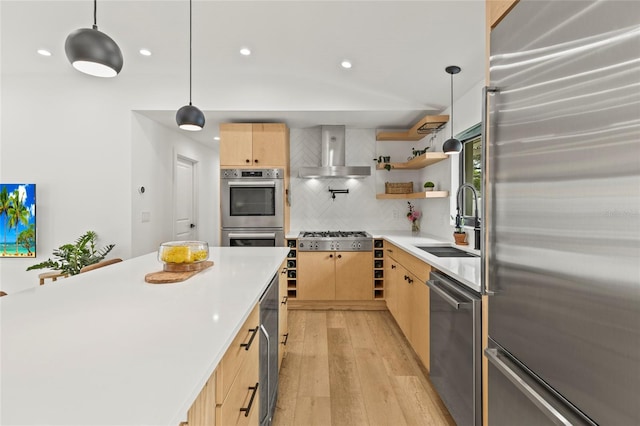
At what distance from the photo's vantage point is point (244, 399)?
1116 mm

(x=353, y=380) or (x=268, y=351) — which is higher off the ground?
(x=268, y=351)

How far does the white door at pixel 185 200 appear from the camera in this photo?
479 centimetres

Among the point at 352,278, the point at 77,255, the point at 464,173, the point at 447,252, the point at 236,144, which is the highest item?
the point at 236,144

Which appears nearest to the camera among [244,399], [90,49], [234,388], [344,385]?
[234,388]

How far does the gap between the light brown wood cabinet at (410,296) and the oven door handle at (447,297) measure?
0.64 ft

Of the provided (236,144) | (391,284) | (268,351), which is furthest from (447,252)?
(236,144)

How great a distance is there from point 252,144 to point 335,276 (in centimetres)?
191

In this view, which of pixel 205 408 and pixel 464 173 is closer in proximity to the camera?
pixel 205 408

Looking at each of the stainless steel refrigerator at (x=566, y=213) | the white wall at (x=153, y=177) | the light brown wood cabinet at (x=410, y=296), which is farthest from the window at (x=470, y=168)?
the white wall at (x=153, y=177)

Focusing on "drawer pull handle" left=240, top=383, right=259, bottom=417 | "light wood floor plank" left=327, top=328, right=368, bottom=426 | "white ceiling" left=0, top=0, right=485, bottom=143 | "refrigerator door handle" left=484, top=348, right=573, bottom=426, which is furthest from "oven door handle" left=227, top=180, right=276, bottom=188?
"refrigerator door handle" left=484, top=348, right=573, bottom=426

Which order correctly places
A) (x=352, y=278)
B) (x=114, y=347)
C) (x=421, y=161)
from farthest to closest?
1. (x=352, y=278)
2. (x=421, y=161)
3. (x=114, y=347)

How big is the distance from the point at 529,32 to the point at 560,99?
302mm

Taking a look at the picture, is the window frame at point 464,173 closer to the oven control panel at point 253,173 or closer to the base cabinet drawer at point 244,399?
the oven control panel at point 253,173

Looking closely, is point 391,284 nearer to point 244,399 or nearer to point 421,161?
point 421,161
